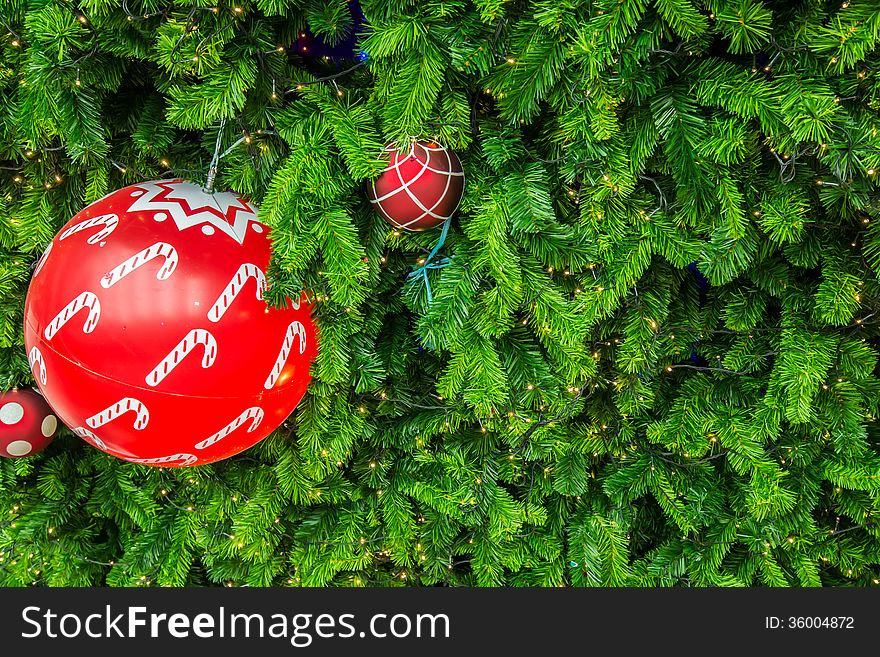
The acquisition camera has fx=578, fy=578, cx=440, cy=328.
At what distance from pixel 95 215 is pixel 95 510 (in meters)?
0.91

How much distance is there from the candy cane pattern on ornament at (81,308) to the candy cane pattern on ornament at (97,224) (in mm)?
92

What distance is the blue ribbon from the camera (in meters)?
1.10

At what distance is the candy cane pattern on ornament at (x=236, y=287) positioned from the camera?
2.92ft

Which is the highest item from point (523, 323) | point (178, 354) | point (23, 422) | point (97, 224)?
point (97, 224)

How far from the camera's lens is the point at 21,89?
1.13 meters

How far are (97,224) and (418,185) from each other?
52 centimetres

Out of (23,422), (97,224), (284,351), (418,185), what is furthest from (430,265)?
(23,422)

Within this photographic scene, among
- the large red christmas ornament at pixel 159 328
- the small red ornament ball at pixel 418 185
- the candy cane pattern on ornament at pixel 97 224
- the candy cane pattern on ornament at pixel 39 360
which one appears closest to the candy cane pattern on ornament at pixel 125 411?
the large red christmas ornament at pixel 159 328

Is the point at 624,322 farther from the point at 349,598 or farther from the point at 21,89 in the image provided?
the point at 21,89

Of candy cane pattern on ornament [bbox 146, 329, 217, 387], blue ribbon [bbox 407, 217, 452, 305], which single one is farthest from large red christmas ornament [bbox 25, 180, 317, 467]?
blue ribbon [bbox 407, 217, 452, 305]

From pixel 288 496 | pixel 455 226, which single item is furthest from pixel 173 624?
pixel 455 226

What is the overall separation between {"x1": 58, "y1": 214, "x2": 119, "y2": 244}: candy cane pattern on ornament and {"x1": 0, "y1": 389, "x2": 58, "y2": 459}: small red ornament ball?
0.54m

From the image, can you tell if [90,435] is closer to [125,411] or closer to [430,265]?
[125,411]

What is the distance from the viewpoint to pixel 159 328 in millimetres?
862
